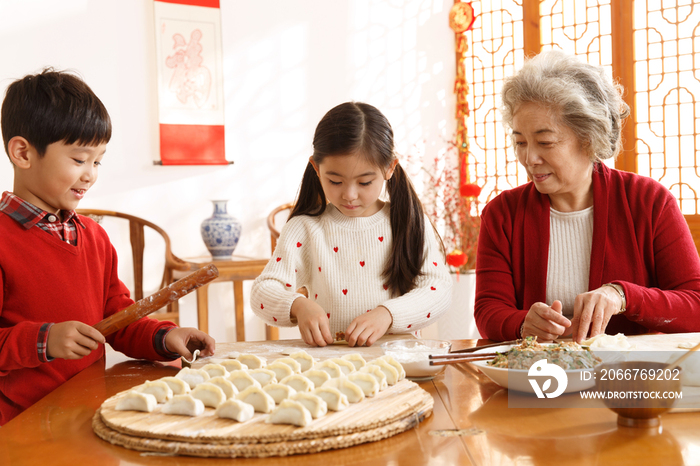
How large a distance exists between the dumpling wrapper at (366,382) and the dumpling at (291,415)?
129 mm

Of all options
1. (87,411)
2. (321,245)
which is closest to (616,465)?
(87,411)

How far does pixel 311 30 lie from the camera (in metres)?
4.27

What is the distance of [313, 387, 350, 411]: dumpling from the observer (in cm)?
82

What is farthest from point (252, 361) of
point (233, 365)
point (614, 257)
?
point (614, 257)

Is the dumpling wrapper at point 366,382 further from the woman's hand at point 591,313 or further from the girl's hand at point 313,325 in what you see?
the woman's hand at point 591,313

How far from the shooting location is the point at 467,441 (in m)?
0.76

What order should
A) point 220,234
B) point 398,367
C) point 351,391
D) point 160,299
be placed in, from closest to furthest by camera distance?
point 351,391 < point 398,367 < point 160,299 < point 220,234

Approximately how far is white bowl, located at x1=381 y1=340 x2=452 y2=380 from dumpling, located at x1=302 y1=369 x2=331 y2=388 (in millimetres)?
179

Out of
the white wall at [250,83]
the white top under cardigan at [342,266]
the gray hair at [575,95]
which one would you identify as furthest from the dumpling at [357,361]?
the white wall at [250,83]

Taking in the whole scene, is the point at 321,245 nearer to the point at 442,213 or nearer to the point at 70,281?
the point at 70,281

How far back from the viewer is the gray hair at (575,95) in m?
1.56

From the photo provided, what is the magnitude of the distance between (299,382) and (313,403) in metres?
0.11

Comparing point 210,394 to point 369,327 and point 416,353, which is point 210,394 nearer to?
point 416,353

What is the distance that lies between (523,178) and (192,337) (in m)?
3.58
